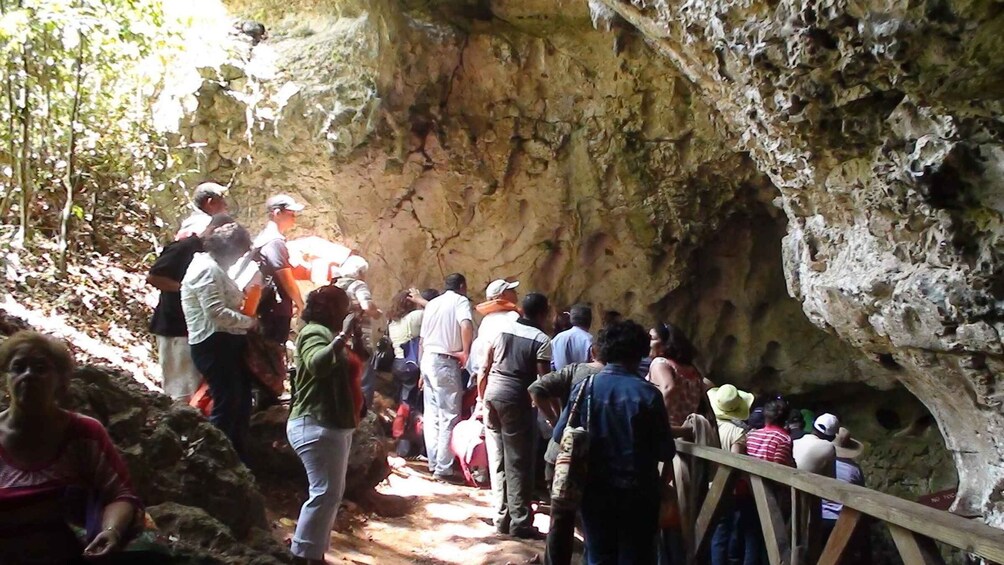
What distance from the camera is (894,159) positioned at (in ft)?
14.4

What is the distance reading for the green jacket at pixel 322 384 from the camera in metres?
3.85

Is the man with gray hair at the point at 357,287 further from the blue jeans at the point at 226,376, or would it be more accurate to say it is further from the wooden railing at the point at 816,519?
the wooden railing at the point at 816,519

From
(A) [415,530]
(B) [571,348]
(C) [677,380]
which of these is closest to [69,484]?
(C) [677,380]

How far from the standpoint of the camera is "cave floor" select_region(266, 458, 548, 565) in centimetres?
492

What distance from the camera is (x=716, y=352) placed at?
1022cm

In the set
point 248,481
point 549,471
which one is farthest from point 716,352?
point 248,481

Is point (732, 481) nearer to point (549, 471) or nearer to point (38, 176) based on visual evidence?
point (549, 471)

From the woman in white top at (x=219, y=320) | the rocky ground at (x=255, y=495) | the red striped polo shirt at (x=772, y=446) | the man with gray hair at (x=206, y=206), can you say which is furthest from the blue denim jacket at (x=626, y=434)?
the man with gray hair at (x=206, y=206)

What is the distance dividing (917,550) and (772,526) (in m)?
1.21

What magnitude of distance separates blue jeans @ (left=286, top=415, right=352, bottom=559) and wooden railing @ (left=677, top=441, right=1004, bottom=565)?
202 cm

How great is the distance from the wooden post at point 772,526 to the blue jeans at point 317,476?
2.08 meters

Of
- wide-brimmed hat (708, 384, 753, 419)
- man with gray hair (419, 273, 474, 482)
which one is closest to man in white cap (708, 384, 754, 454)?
wide-brimmed hat (708, 384, 753, 419)

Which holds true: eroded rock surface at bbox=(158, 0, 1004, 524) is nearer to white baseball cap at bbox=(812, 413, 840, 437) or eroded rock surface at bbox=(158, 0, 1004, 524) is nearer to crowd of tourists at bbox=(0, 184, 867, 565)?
white baseball cap at bbox=(812, 413, 840, 437)

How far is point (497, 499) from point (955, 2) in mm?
4138
